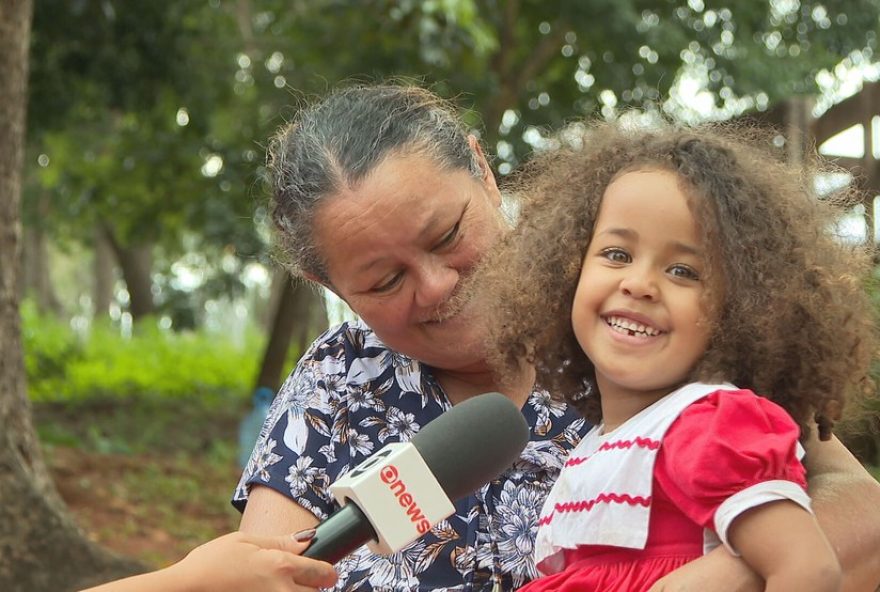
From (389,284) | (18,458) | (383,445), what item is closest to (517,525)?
(383,445)

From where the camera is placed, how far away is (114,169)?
40.5 ft

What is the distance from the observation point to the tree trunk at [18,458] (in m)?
5.25

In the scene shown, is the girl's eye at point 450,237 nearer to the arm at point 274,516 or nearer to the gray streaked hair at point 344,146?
the gray streaked hair at point 344,146

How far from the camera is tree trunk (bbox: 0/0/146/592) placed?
5.25 meters

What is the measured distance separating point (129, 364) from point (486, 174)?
17.1 metres

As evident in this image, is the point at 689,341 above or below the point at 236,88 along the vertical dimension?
below

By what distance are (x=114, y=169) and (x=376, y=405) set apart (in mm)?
10220

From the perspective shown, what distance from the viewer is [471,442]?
5.96 ft

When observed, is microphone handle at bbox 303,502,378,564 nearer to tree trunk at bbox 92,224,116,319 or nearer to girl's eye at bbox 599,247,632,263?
girl's eye at bbox 599,247,632,263

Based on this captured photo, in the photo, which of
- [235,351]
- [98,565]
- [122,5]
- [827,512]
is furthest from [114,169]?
[827,512]

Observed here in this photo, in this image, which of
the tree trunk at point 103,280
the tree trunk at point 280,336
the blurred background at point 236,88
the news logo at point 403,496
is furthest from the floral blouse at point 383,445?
the tree trunk at point 103,280

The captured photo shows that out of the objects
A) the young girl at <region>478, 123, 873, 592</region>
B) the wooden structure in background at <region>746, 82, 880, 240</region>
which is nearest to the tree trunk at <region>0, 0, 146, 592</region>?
the wooden structure in background at <region>746, 82, 880, 240</region>

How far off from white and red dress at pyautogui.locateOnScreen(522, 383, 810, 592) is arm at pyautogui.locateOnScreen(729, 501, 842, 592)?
0.07 feet

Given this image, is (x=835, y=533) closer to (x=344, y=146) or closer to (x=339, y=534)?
(x=339, y=534)
